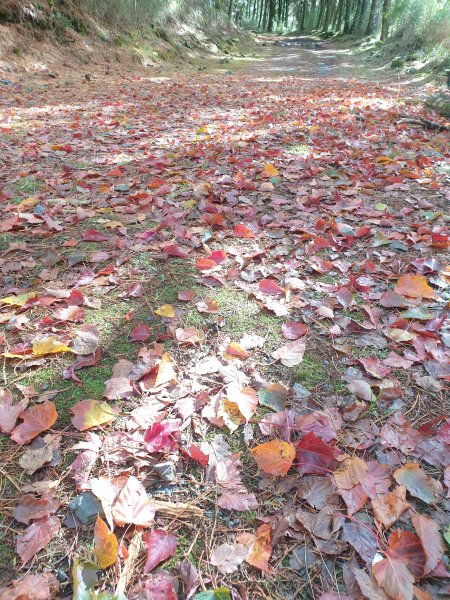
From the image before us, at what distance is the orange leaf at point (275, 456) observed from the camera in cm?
123

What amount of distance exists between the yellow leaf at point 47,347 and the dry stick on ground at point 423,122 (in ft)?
17.5

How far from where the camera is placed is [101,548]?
103 cm

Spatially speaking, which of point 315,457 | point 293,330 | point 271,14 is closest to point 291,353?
point 293,330

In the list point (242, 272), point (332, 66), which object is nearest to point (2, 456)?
point (242, 272)

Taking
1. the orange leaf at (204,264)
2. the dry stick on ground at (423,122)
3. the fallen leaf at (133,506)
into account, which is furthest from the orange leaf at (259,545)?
the dry stick on ground at (423,122)

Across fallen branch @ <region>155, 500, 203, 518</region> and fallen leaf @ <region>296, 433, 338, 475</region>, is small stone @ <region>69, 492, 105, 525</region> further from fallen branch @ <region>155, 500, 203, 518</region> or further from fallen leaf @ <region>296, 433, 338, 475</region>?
fallen leaf @ <region>296, 433, 338, 475</region>

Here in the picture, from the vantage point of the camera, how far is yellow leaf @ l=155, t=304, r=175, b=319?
1854mm

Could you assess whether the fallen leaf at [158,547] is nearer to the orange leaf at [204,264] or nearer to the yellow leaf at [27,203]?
the orange leaf at [204,264]

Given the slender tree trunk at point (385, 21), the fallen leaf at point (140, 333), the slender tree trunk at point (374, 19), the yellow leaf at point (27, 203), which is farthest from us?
the slender tree trunk at point (374, 19)

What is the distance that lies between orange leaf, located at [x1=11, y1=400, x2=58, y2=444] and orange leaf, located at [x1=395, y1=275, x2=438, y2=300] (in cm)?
171

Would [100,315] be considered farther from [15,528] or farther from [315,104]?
[315,104]

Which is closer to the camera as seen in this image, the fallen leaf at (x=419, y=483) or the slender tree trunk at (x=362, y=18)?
the fallen leaf at (x=419, y=483)

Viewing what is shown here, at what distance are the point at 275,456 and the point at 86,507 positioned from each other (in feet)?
1.93

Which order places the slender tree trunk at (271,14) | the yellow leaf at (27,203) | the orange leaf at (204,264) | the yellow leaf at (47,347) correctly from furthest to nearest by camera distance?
the slender tree trunk at (271,14), the yellow leaf at (27,203), the orange leaf at (204,264), the yellow leaf at (47,347)
